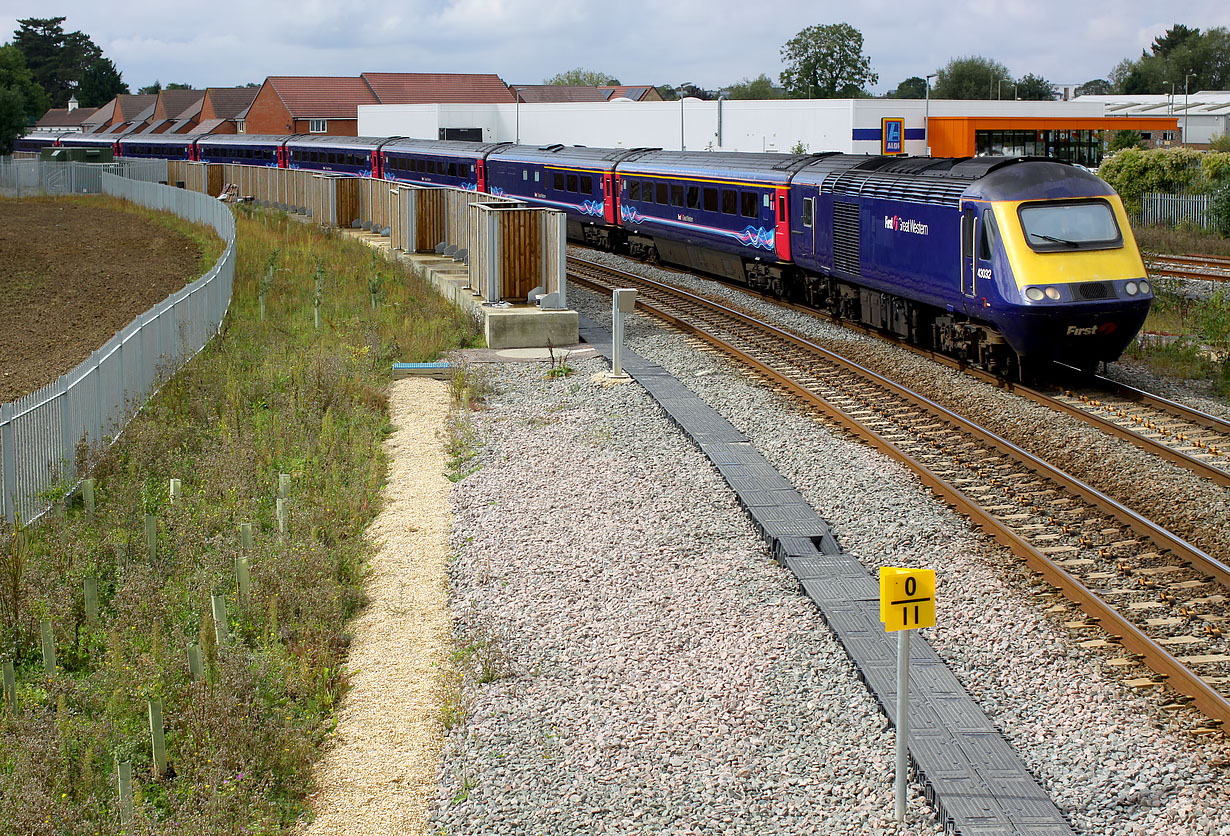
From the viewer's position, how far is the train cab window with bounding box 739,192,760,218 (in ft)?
79.3

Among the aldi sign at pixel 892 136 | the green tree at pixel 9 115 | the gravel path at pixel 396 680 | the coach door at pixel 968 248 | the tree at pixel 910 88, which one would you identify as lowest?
the gravel path at pixel 396 680

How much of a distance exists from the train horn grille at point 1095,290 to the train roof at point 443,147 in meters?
27.4

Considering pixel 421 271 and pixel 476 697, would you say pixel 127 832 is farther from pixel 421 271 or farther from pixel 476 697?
pixel 421 271

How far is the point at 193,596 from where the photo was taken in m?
9.27

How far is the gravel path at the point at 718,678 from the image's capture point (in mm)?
6457

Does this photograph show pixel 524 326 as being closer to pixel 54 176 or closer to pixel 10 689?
pixel 10 689

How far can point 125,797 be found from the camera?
20.6ft

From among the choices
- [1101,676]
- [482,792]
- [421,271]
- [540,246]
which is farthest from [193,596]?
[421,271]

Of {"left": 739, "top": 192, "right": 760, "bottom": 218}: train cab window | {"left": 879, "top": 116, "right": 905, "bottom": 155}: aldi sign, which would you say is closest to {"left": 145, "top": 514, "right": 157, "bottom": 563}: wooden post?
{"left": 739, "top": 192, "right": 760, "bottom": 218}: train cab window

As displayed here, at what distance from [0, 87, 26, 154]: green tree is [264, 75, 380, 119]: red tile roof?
779 inches

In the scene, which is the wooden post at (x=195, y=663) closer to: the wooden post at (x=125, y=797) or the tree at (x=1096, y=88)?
the wooden post at (x=125, y=797)

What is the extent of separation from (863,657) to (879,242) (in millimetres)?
11813

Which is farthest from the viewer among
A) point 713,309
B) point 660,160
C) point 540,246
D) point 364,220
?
point 364,220

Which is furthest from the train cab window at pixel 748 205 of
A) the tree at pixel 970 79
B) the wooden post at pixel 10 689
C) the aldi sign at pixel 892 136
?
the tree at pixel 970 79
